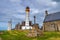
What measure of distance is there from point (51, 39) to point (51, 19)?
38282 mm

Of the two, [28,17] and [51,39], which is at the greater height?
[28,17]

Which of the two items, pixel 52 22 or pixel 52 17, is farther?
pixel 52 17

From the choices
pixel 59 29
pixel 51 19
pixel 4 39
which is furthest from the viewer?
pixel 51 19

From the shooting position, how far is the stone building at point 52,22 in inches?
2637

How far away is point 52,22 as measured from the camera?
68.9 meters

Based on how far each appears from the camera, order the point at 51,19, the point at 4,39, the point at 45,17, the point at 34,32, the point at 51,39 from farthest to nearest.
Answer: the point at 45,17, the point at 51,19, the point at 34,32, the point at 4,39, the point at 51,39

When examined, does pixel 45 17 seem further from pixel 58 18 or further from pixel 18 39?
pixel 18 39

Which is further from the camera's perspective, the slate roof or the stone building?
the slate roof

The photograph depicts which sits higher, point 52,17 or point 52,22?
point 52,17

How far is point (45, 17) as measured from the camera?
74.8 metres

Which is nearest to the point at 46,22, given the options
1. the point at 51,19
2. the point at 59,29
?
the point at 51,19

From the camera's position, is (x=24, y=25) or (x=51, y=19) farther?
(x=24, y=25)

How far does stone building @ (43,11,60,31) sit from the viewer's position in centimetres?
6697

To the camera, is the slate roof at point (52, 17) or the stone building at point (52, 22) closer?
the stone building at point (52, 22)
